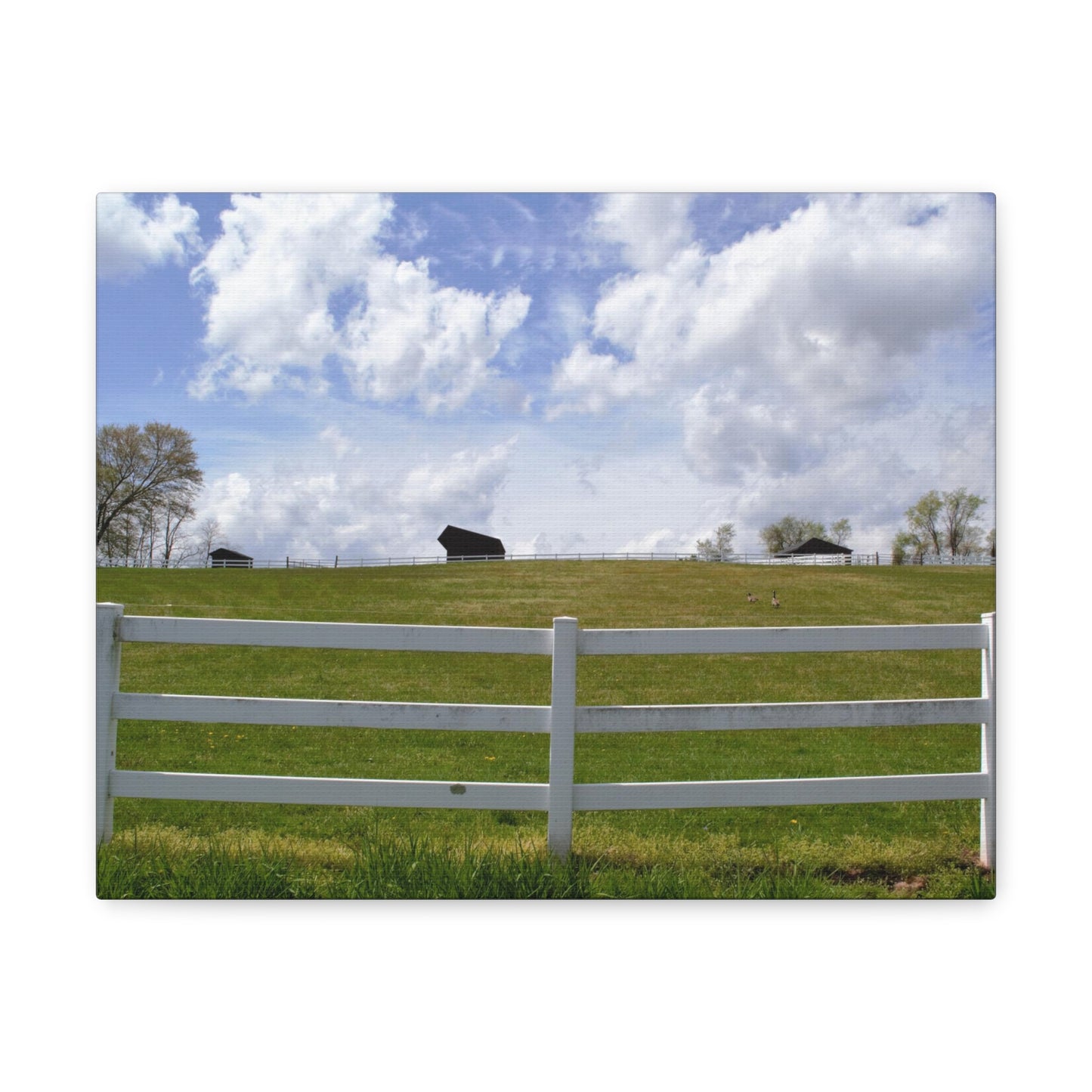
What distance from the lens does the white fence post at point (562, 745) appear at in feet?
11.0

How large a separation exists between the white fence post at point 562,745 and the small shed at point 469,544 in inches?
51.9

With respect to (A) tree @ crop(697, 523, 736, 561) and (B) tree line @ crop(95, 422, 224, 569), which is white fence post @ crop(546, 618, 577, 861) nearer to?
(A) tree @ crop(697, 523, 736, 561)

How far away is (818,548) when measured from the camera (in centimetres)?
466

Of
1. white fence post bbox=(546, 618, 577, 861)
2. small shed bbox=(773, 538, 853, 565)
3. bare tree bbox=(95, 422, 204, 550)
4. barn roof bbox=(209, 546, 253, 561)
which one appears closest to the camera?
white fence post bbox=(546, 618, 577, 861)

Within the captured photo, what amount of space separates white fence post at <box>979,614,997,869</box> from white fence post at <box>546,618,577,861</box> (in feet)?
6.59

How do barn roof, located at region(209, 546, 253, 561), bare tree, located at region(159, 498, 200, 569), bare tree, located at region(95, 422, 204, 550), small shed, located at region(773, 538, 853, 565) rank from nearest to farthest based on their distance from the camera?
bare tree, located at region(95, 422, 204, 550)
bare tree, located at region(159, 498, 200, 569)
barn roof, located at region(209, 546, 253, 561)
small shed, located at region(773, 538, 853, 565)

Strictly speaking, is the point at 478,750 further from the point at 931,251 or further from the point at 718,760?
the point at 931,251

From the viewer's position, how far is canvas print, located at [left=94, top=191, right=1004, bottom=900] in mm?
3445

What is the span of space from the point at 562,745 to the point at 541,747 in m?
2.34

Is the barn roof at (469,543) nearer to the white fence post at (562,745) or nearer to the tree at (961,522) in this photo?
the white fence post at (562,745)

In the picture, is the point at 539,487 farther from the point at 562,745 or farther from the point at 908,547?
the point at 908,547

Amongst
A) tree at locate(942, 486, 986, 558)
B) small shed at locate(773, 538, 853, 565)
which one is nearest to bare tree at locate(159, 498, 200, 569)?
small shed at locate(773, 538, 853, 565)

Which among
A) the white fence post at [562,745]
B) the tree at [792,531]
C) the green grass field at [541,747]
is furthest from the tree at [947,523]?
the white fence post at [562,745]

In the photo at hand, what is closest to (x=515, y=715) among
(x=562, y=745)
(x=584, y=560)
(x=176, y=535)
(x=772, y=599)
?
(x=562, y=745)
